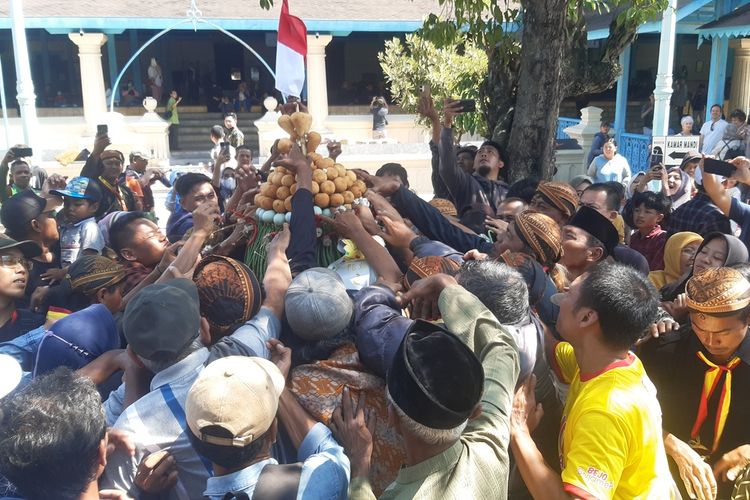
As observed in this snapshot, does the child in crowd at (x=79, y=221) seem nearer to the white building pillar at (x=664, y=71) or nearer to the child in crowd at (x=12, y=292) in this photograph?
the child in crowd at (x=12, y=292)

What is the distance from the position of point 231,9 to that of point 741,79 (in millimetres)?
14264

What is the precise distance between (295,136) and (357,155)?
420 inches

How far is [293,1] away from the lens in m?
19.8

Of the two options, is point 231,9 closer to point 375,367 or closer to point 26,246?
point 26,246

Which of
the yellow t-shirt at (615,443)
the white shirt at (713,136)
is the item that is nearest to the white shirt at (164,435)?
the yellow t-shirt at (615,443)

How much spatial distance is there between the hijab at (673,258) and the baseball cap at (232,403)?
2.78 meters

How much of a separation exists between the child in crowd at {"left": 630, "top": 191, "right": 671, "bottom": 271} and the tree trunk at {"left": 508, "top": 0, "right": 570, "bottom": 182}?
1253 mm

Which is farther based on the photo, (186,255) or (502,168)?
(502,168)

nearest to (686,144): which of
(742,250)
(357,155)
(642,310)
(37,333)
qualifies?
(742,250)

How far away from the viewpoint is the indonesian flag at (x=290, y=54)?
4582 millimetres

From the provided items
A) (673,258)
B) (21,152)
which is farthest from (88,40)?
→ (673,258)

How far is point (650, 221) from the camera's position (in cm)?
463

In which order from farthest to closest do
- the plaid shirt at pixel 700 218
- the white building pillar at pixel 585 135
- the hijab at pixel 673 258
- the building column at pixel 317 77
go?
the building column at pixel 317 77 → the white building pillar at pixel 585 135 → the plaid shirt at pixel 700 218 → the hijab at pixel 673 258

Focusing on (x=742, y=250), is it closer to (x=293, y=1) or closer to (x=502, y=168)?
(x=502, y=168)
